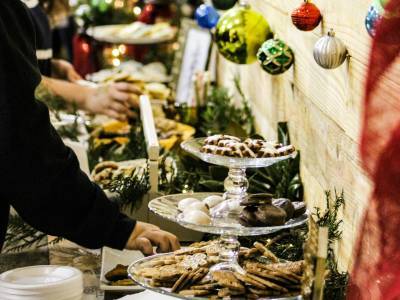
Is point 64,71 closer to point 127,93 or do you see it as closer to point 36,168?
point 127,93

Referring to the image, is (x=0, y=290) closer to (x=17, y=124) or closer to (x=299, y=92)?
(x=17, y=124)

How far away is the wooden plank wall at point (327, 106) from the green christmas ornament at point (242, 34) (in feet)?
0.26

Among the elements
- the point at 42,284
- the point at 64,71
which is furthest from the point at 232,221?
the point at 64,71

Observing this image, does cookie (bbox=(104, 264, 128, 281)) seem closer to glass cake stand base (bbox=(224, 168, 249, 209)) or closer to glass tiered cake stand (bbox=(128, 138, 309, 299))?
glass tiered cake stand (bbox=(128, 138, 309, 299))

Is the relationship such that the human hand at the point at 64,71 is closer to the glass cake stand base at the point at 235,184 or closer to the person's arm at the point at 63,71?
the person's arm at the point at 63,71

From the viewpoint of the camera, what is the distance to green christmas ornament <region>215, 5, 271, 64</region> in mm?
2594

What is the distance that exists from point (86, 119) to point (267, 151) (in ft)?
6.66

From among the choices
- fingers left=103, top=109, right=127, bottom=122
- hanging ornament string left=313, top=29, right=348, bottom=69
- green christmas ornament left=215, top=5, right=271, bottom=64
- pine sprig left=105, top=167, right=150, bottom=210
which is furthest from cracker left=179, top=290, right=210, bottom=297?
fingers left=103, top=109, right=127, bottom=122

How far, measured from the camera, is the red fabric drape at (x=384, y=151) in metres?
1.05

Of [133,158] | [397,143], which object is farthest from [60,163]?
[133,158]

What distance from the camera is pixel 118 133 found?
132 inches

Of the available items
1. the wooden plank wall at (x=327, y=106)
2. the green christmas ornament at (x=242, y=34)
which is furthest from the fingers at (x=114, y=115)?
the green christmas ornament at (x=242, y=34)

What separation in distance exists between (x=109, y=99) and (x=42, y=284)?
6.15ft

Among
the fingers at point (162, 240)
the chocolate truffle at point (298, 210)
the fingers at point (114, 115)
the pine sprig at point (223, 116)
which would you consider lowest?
the fingers at point (114, 115)
